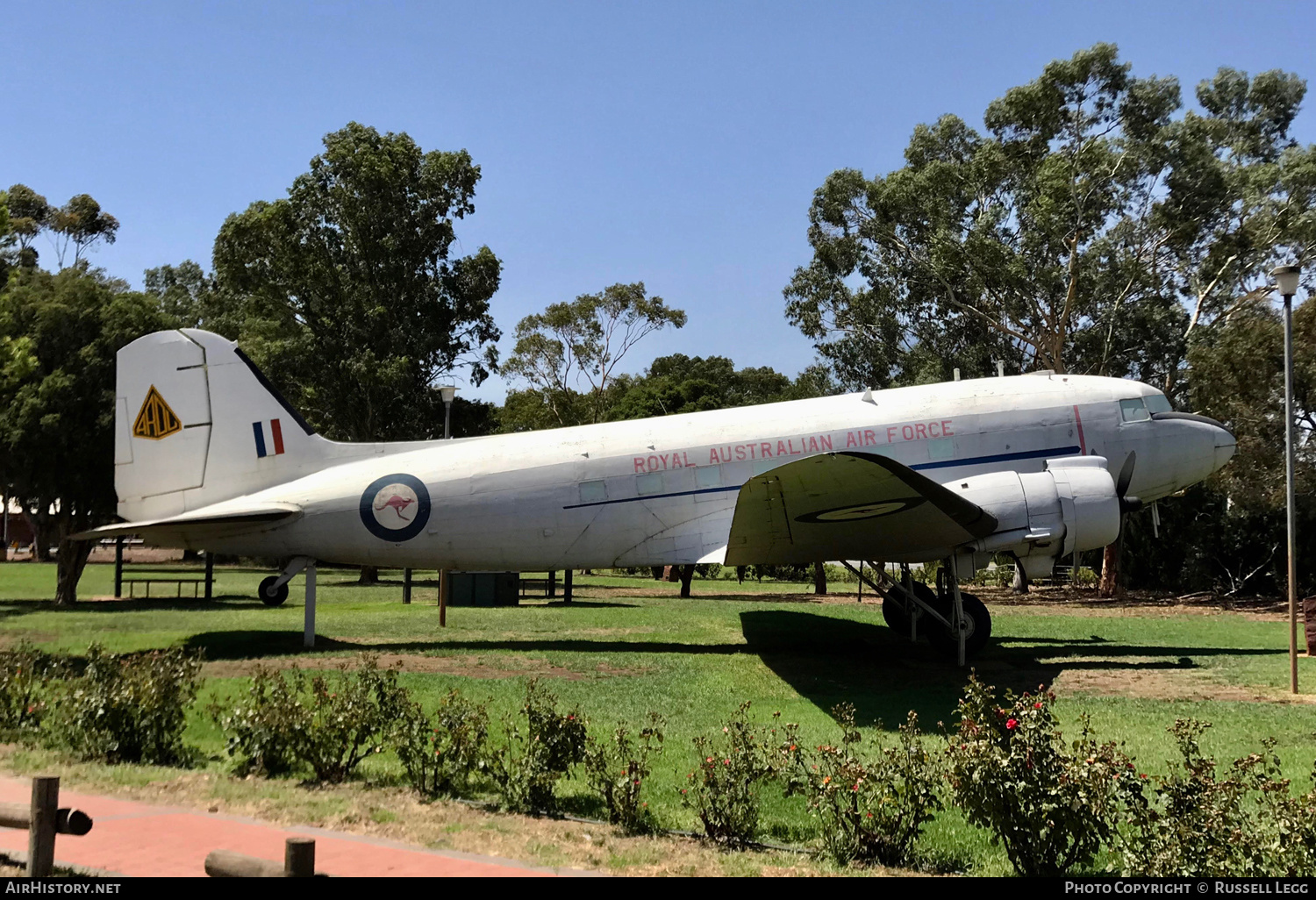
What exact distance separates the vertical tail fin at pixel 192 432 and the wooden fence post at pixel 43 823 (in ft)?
40.1

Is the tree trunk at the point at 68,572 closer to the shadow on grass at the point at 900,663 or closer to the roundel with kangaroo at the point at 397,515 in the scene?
the roundel with kangaroo at the point at 397,515

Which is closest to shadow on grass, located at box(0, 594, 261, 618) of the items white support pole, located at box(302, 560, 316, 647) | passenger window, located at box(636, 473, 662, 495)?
white support pole, located at box(302, 560, 316, 647)

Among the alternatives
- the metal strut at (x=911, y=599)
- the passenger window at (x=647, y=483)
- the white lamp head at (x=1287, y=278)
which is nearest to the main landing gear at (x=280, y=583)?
the passenger window at (x=647, y=483)

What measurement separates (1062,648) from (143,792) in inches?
579

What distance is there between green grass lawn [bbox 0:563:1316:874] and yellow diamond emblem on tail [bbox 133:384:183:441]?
3573mm

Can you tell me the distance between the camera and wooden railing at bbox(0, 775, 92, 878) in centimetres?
450

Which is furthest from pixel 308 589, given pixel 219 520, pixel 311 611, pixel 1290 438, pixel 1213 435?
pixel 1213 435

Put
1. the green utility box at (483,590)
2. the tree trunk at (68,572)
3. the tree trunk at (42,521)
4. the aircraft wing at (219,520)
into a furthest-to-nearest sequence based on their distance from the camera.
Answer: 1. the green utility box at (483,590)
2. the tree trunk at (42,521)
3. the tree trunk at (68,572)
4. the aircraft wing at (219,520)

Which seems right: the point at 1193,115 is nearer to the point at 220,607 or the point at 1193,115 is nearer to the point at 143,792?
the point at 220,607

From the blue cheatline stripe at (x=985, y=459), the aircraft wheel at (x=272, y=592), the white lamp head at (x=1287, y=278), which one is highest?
the white lamp head at (x=1287, y=278)

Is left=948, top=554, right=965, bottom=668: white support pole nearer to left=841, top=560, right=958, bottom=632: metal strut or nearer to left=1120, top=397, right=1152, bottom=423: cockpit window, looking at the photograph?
left=841, top=560, right=958, bottom=632: metal strut

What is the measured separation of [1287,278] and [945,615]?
23.4 feet

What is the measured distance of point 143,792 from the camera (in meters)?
7.44

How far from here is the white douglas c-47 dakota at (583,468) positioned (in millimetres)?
15453
